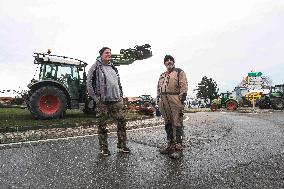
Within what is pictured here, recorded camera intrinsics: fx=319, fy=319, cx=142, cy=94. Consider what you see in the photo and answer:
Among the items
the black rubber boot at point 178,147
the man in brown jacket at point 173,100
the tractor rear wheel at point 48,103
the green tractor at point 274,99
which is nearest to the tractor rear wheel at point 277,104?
the green tractor at point 274,99

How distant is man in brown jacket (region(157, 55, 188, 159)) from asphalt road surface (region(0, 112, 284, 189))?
1.04 ft

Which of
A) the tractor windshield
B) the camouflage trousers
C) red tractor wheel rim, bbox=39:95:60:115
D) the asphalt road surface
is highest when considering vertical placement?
the tractor windshield

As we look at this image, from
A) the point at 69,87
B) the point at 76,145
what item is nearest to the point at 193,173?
the point at 76,145

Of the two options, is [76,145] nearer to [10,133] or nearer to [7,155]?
[7,155]

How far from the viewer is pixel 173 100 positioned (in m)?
5.84

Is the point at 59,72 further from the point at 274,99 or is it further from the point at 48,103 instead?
the point at 274,99

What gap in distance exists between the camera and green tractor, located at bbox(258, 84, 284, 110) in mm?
27639

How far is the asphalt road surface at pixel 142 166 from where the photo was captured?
12.1 ft

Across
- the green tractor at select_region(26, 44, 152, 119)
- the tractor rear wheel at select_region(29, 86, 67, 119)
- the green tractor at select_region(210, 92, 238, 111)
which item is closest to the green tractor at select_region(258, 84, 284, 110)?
the green tractor at select_region(210, 92, 238, 111)

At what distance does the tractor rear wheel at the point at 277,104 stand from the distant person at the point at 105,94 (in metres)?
24.7

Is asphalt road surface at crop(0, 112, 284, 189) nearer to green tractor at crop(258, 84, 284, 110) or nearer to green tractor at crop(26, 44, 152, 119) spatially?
green tractor at crop(26, 44, 152, 119)

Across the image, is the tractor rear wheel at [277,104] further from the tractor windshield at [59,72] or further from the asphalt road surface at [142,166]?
the asphalt road surface at [142,166]

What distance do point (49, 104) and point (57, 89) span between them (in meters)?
0.62

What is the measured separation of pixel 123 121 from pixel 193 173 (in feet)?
7.10
